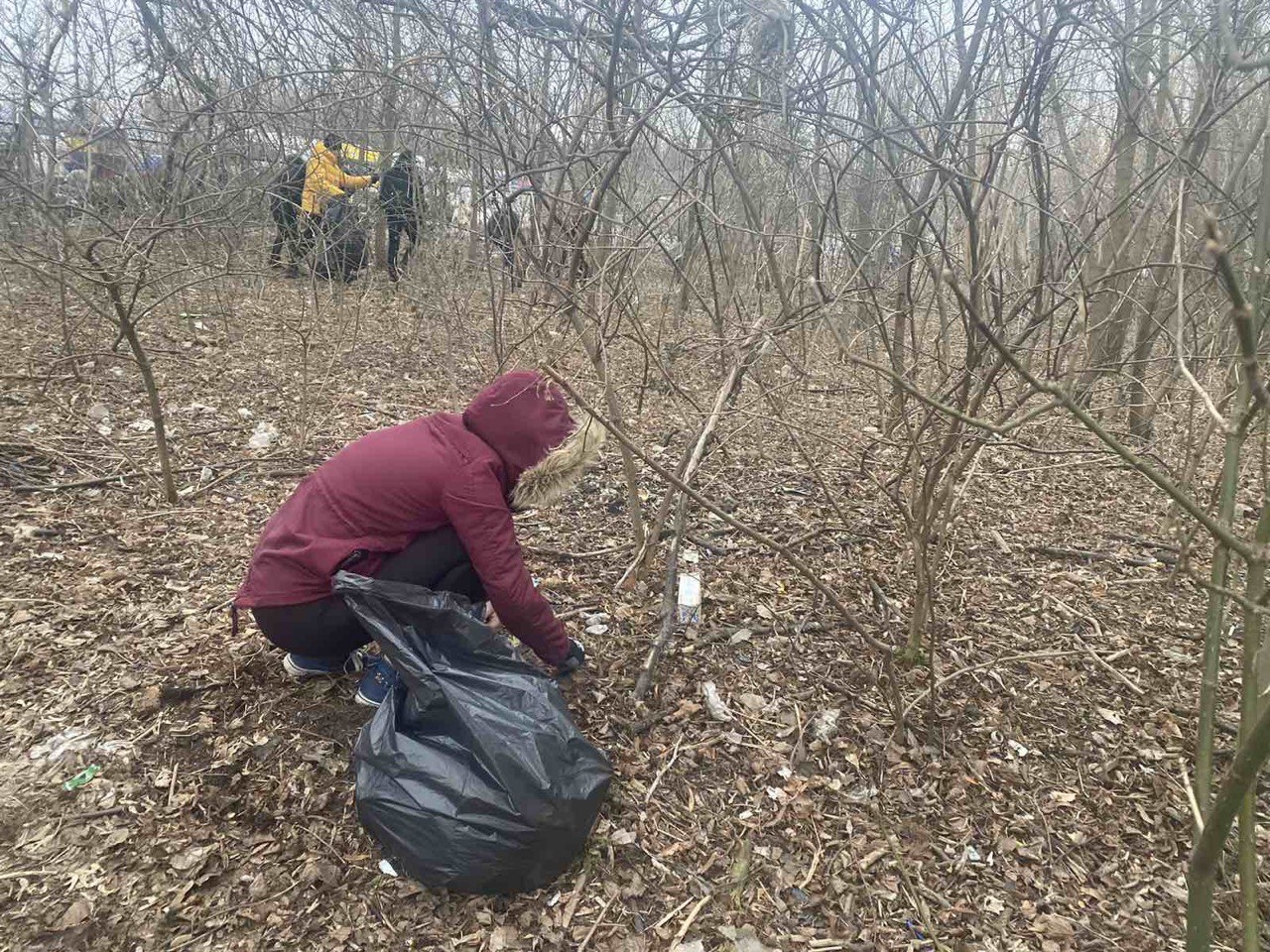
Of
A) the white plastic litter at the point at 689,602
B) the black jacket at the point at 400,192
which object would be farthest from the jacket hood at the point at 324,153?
the white plastic litter at the point at 689,602

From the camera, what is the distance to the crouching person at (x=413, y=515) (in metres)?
1.98

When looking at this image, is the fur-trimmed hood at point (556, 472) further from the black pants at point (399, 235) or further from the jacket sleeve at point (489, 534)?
the black pants at point (399, 235)

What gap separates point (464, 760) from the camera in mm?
1678

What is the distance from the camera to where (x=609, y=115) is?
7.76 feet

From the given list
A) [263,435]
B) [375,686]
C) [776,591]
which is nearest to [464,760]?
[375,686]

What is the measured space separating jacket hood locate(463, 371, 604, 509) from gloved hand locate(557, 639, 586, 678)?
469mm

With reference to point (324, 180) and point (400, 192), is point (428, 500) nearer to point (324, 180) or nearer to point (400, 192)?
point (324, 180)

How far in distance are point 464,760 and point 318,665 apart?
0.75 m

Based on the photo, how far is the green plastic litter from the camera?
6.00 ft

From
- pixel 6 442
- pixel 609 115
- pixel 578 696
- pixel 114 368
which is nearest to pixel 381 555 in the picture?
pixel 578 696

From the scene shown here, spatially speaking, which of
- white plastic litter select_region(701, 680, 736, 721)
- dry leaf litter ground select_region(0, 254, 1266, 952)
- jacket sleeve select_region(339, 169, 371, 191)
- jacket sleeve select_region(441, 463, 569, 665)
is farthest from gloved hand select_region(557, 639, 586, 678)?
jacket sleeve select_region(339, 169, 371, 191)

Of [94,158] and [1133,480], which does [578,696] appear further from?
[94,158]

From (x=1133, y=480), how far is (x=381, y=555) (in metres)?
4.02

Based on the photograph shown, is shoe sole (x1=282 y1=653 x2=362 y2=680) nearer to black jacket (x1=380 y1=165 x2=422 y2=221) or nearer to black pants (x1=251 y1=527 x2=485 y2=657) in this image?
black pants (x1=251 y1=527 x2=485 y2=657)
